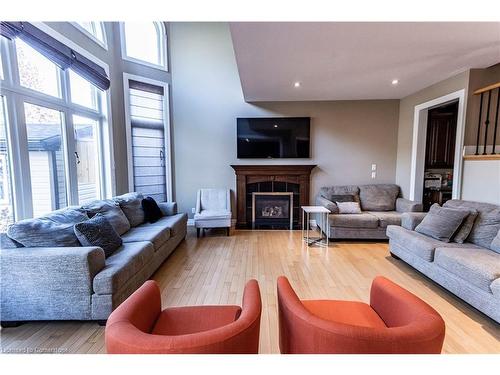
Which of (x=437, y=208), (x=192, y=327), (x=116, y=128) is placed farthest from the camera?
(x=116, y=128)

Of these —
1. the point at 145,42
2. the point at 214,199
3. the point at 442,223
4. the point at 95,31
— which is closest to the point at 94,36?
the point at 95,31

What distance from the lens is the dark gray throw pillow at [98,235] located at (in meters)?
2.23

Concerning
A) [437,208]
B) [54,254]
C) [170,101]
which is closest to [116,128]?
[170,101]

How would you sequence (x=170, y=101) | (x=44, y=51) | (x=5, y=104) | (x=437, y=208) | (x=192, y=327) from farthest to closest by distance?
(x=170, y=101) → (x=437, y=208) → (x=44, y=51) → (x=5, y=104) → (x=192, y=327)

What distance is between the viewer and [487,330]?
1938 mm

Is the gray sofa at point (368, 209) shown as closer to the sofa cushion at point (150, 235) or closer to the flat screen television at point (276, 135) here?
the flat screen television at point (276, 135)

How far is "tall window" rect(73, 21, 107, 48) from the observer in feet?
11.1

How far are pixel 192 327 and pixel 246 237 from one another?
3.08 meters

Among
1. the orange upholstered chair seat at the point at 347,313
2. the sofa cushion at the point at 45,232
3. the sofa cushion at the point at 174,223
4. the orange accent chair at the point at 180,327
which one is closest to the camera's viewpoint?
the orange accent chair at the point at 180,327

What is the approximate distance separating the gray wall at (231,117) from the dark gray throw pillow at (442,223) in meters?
2.05

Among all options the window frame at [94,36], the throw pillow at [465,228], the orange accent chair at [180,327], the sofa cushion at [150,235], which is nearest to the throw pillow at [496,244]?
the throw pillow at [465,228]

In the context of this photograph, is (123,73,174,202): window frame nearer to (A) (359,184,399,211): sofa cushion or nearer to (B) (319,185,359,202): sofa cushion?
(B) (319,185,359,202): sofa cushion

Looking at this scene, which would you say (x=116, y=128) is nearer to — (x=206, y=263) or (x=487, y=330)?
(x=206, y=263)

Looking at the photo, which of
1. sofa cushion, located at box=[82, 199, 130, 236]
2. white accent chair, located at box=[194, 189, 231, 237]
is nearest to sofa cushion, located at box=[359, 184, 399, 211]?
white accent chair, located at box=[194, 189, 231, 237]
